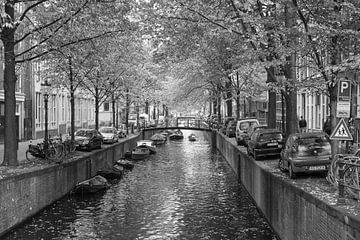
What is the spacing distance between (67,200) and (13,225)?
6.36 metres

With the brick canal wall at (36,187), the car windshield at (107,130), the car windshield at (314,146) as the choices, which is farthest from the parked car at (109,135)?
the car windshield at (314,146)

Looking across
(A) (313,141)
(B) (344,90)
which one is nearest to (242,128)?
(A) (313,141)

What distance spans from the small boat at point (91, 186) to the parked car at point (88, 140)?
589 centimetres

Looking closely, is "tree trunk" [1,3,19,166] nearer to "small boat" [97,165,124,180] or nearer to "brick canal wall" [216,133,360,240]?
"brick canal wall" [216,133,360,240]

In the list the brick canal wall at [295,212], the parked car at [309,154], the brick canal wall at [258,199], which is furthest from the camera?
the parked car at [309,154]

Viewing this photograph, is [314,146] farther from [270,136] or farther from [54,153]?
[54,153]

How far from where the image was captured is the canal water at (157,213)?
54.9 feet

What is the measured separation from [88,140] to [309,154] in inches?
755

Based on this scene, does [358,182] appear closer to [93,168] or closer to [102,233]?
[102,233]

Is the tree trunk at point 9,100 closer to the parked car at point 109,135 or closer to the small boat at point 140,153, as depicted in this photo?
the parked car at point 109,135

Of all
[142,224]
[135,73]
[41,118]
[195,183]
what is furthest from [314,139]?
[41,118]

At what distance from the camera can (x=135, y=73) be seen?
1732 inches

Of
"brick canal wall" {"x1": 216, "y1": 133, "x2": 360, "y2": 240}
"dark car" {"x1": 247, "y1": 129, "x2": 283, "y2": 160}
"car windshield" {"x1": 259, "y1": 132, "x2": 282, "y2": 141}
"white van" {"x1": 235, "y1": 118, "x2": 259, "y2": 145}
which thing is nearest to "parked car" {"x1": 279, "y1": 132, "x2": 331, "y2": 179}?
"brick canal wall" {"x1": 216, "y1": 133, "x2": 360, "y2": 240}

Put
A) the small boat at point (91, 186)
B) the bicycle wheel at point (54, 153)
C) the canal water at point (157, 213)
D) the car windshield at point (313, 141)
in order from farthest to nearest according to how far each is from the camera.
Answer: the small boat at point (91, 186), the bicycle wheel at point (54, 153), the canal water at point (157, 213), the car windshield at point (313, 141)
